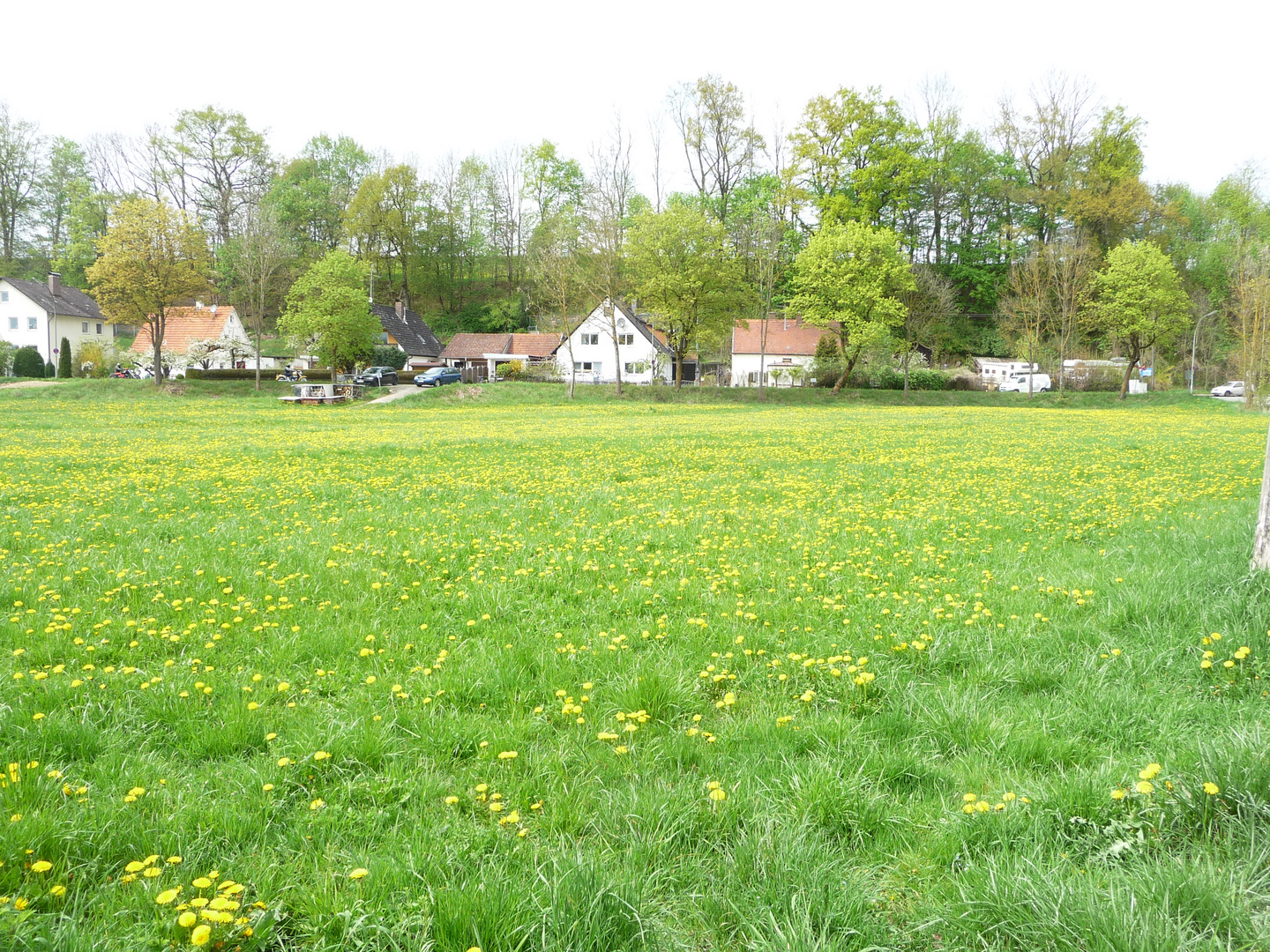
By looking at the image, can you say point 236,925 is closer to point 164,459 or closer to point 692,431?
point 164,459

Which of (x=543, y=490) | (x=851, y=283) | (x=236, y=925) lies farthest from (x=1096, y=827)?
(x=851, y=283)

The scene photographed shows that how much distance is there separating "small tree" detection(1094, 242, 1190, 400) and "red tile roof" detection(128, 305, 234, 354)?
72534 millimetres

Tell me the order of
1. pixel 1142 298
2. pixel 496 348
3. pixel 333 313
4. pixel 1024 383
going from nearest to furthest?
pixel 333 313 < pixel 1142 298 < pixel 1024 383 < pixel 496 348

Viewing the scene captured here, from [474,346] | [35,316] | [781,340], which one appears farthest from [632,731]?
[35,316]

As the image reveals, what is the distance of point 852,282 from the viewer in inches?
2023

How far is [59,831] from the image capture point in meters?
2.83

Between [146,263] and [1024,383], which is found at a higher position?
[146,263]

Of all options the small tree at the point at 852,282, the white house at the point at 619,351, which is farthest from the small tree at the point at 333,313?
the small tree at the point at 852,282

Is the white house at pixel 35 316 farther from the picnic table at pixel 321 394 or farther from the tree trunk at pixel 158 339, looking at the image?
the picnic table at pixel 321 394

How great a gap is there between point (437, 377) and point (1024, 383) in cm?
5095

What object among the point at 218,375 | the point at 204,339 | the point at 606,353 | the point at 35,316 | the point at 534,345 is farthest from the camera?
the point at 534,345

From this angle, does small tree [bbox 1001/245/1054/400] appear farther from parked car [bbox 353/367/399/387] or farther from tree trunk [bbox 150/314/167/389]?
tree trunk [bbox 150/314/167/389]

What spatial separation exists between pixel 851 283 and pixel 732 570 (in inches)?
1928

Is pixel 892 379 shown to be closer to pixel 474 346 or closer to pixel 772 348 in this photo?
pixel 772 348
